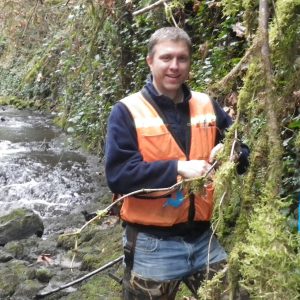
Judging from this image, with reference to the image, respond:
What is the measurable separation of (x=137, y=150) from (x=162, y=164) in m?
0.20

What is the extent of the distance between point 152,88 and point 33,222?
5647 millimetres

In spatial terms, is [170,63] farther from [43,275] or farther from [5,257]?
[5,257]

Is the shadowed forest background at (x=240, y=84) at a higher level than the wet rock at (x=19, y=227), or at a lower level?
higher

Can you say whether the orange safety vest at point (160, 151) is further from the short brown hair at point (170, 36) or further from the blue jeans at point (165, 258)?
the short brown hair at point (170, 36)

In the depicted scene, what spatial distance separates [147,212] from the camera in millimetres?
2682

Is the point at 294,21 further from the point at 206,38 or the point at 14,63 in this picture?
the point at 14,63

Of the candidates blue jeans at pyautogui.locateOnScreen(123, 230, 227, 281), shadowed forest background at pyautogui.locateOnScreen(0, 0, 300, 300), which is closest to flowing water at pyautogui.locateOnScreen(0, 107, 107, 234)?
shadowed forest background at pyautogui.locateOnScreen(0, 0, 300, 300)

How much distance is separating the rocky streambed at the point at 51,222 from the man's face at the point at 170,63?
0.88 metres

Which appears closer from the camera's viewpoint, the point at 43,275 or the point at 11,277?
the point at 11,277

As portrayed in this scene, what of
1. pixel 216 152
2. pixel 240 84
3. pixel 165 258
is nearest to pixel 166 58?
pixel 216 152

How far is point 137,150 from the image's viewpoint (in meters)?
2.63

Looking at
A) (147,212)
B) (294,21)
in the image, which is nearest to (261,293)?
(294,21)

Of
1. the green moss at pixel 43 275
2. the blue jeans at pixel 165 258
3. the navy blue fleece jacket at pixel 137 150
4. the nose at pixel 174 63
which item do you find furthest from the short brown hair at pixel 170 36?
the green moss at pixel 43 275

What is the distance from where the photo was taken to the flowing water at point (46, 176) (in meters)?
9.39
